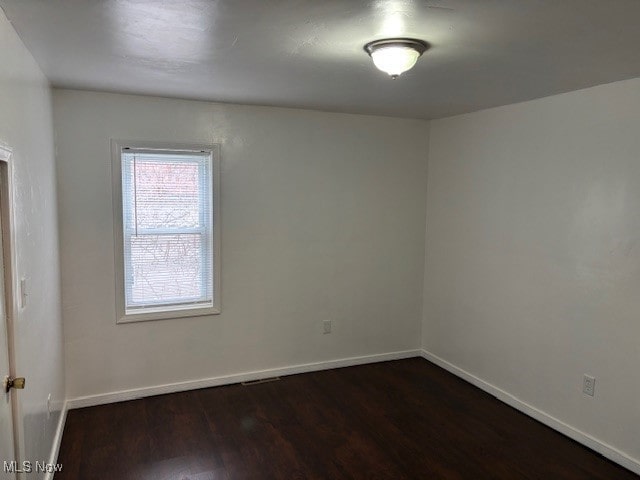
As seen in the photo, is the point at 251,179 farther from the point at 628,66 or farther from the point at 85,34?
the point at 628,66

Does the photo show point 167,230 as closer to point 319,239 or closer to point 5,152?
point 319,239

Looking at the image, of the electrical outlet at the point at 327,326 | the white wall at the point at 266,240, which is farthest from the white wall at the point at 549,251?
the electrical outlet at the point at 327,326

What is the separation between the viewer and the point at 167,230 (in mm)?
3580

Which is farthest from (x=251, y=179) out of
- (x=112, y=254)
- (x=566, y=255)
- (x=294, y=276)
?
(x=566, y=255)

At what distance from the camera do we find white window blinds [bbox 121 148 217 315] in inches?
136

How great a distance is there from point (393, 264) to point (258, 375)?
1633 mm

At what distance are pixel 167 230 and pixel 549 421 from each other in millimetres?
3184

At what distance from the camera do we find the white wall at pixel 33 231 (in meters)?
1.85

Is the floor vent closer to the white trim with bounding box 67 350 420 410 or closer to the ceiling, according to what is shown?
the white trim with bounding box 67 350 420 410

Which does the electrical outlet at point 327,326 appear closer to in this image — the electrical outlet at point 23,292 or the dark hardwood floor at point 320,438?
the dark hardwood floor at point 320,438

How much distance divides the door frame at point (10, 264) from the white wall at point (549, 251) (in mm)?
3174

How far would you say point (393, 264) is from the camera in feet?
14.5

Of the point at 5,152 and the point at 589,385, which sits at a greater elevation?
the point at 5,152

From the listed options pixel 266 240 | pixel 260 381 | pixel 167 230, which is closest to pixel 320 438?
pixel 260 381
